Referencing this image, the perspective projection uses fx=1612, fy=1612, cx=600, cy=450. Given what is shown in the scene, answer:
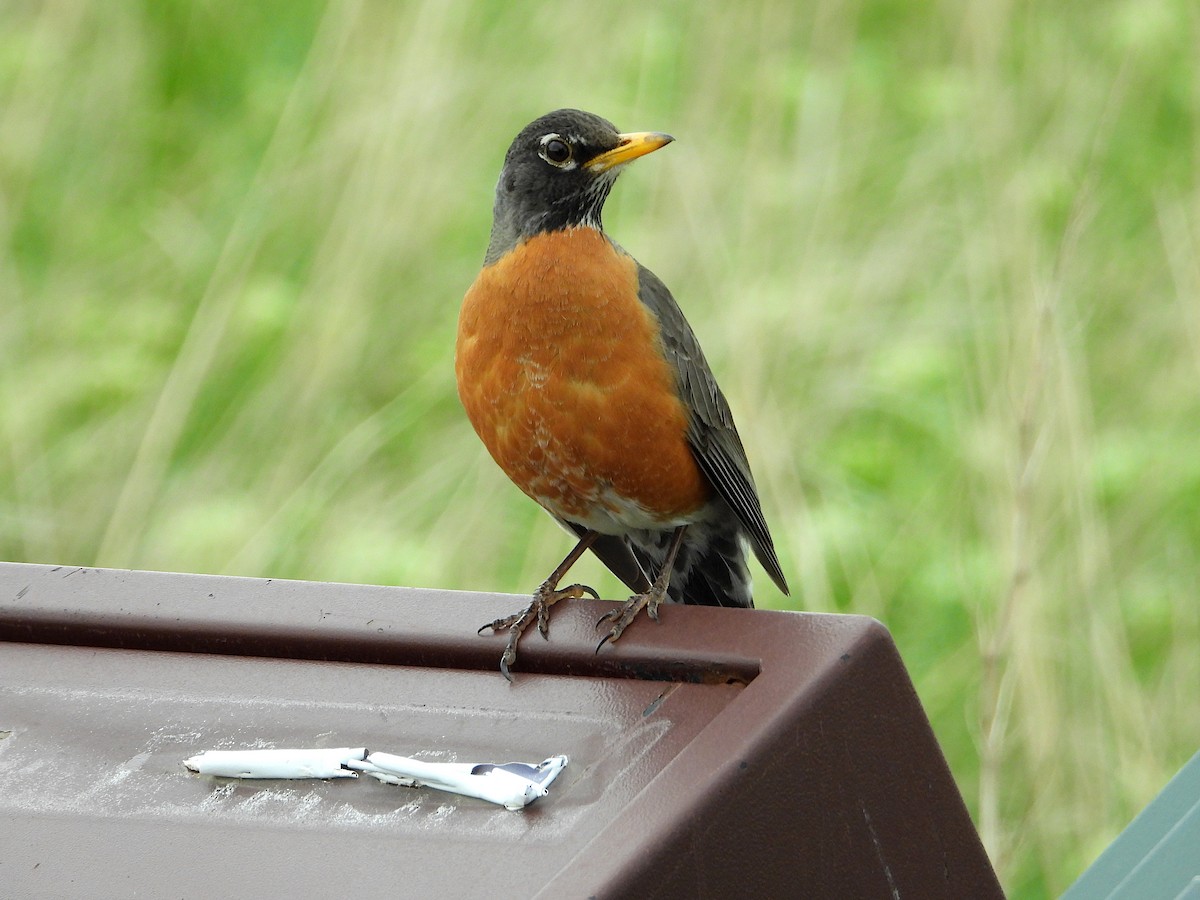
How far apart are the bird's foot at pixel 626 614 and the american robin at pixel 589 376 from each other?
10.2 inches

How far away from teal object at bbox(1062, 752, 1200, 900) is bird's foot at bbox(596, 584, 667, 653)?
2.27 feet

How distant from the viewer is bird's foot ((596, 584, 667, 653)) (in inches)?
89.6

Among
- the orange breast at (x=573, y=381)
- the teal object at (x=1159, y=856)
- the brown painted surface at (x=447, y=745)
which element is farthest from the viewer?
the orange breast at (x=573, y=381)

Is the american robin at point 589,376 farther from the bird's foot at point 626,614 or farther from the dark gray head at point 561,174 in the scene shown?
the bird's foot at point 626,614

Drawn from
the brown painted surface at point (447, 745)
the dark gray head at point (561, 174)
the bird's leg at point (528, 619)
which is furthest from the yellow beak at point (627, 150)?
the brown painted surface at point (447, 745)

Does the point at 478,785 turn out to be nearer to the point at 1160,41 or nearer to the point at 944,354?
the point at 944,354

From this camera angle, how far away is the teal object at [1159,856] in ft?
6.61

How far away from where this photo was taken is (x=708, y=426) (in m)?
3.09

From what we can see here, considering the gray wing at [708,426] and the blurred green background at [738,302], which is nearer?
the gray wing at [708,426]

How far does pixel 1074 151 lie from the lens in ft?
16.1

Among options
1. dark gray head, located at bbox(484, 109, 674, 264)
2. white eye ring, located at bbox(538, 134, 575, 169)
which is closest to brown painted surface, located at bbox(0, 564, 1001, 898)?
dark gray head, located at bbox(484, 109, 674, 264)

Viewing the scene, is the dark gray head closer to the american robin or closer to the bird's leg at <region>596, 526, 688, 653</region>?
the american robin

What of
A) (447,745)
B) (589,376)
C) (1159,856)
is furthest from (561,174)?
(1159,856)

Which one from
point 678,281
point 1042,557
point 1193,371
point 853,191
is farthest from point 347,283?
point 1193,371
